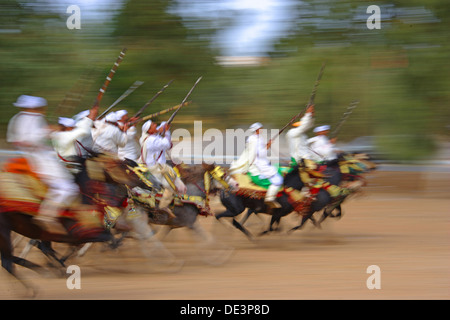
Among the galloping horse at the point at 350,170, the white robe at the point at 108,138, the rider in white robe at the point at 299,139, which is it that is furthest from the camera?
the rider in white robe at the point at 299,139

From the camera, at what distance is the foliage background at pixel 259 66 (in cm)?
1498

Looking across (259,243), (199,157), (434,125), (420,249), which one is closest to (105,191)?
(259,243)

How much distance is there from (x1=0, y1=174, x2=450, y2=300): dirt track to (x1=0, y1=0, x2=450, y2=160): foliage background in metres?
3.55

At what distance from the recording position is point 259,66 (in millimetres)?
16625

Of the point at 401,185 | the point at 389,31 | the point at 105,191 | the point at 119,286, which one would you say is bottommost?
the point at 119,286

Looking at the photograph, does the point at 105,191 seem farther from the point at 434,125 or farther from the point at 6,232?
the point at 434,125

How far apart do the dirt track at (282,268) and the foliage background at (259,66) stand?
3.55 metres

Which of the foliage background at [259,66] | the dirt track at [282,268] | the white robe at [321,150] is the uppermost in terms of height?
the foliage background at [259,66]

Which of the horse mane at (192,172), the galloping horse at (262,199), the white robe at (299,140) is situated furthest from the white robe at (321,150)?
the horse mane at (192,172)

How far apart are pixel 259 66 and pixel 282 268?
8.50 meters

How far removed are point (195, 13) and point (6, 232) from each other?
34.8 feet

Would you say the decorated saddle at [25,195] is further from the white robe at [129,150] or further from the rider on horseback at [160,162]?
the white robe at [129,150]

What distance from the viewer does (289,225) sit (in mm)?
13070

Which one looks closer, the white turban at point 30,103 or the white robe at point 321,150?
the white turban at point 30,103
